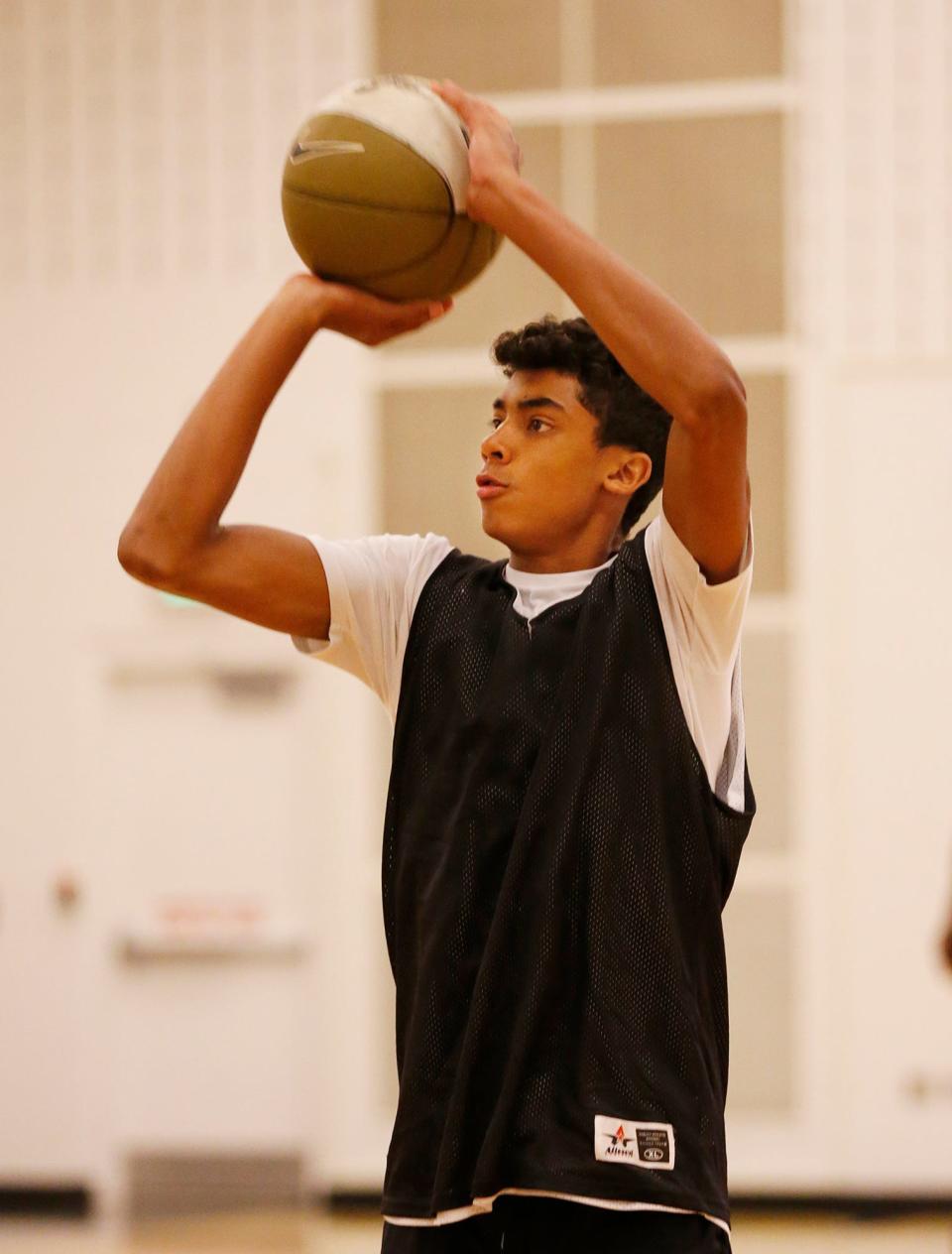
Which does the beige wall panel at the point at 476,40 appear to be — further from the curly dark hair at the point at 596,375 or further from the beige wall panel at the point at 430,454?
the curly dark hair at the point at 596,375

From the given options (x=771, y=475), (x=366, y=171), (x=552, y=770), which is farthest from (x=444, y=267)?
(x=771, y=475)

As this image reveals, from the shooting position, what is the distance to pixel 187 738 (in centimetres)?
580

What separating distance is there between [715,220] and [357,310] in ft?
12.6

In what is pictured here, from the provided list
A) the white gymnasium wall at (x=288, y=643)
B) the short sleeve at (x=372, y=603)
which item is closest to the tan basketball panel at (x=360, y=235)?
the short sleeve at (x=372, y=603)

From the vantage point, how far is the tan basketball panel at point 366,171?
200 centimetres

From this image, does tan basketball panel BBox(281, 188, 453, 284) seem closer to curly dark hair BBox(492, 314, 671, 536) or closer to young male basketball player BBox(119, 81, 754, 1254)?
young male basketball player BBox(119, 81, 754, 1254)

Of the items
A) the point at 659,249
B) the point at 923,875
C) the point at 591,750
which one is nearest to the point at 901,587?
the point at 923,875

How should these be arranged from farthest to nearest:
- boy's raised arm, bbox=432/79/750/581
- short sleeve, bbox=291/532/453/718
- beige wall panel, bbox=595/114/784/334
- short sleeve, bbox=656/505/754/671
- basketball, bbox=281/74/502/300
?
beige wall panel, bbox=595/114/784/334, short sleeve, bbox=291/532/453/718, basketball, bbox=281/74/502/300, short sleeve, bbox=656/505/754/671, boy's raised arm, bbox=432/79/750/581

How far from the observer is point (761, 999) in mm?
5496

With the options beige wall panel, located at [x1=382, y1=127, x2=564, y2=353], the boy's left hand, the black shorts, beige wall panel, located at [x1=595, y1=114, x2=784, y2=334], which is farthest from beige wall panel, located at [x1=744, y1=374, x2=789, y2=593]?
the black shorts

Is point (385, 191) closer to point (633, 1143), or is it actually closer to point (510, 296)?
point (633, 1143)

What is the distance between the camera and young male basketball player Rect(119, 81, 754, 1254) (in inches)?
71.7

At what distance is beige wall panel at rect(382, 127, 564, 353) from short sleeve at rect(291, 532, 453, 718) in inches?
146

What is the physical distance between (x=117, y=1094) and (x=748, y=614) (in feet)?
9.68
